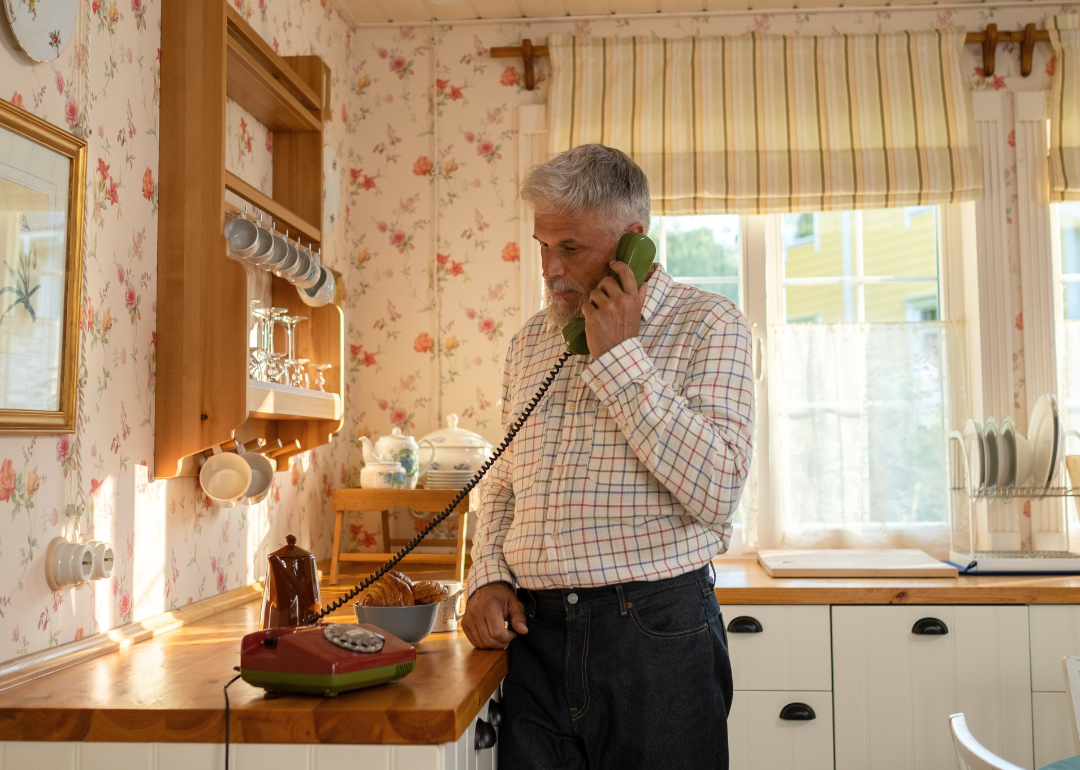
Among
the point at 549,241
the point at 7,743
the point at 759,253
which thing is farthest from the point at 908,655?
the point at 7,743

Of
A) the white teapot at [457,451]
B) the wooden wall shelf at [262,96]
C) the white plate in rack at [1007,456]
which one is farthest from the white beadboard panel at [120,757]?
the white plate in rack at [1007,456]

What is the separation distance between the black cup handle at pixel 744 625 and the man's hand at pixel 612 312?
4.02 ft

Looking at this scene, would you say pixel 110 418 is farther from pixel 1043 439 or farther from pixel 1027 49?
pixel 1027 49

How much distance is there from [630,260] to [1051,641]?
1693 millimetres

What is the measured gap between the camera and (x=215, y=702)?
1.14 m

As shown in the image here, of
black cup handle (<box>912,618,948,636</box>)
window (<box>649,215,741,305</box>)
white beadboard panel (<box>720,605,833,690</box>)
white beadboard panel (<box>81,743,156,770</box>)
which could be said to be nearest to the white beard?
white beadboard panel (<box>81,743,156,770</box>)

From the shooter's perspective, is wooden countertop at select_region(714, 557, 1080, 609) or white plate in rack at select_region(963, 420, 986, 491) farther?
white plate in rack at select_region(963, 420, 986, 491)

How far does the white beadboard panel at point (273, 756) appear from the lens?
110 centimetres

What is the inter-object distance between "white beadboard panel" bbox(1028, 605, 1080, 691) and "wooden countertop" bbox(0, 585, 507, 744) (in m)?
1.66

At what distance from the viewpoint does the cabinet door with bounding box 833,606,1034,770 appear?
2318 mm

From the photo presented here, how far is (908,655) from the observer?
2.34 metres

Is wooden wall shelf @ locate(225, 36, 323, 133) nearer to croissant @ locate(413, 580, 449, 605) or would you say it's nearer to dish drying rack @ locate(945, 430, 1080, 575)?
croissant @ locate(413, 580, 449, 605)

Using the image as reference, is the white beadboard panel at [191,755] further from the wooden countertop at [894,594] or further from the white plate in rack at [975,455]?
Result: the white plate in rack at [975,455]

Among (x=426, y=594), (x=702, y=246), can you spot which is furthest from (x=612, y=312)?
(x=702, y=246)
